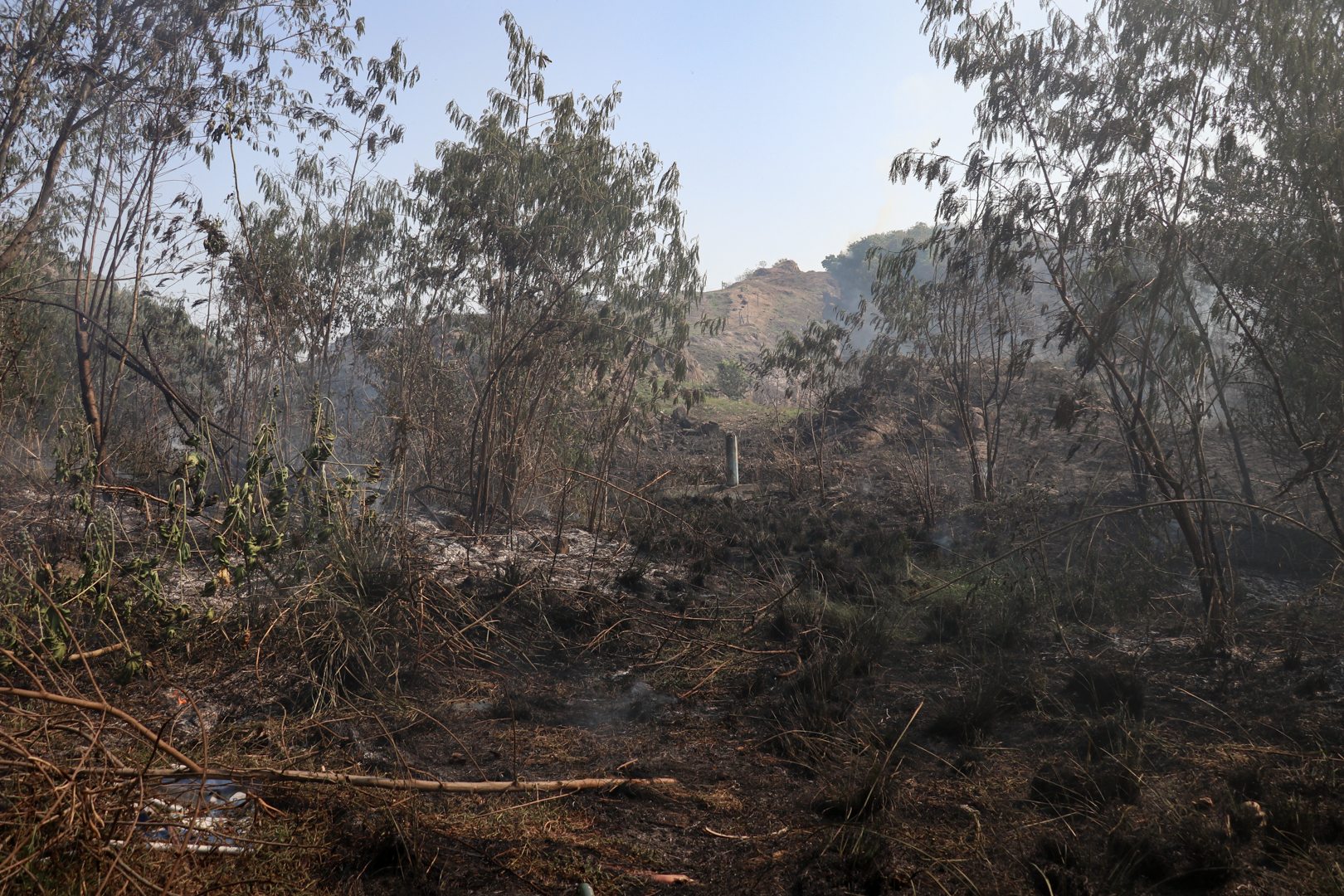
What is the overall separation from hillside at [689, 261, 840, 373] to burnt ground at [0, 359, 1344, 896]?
33.2 meters

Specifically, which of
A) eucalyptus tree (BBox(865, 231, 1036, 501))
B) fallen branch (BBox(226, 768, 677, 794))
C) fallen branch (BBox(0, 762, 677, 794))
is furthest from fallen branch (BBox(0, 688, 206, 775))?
eucalyptus tree (BBox(865, 231, 1036, 501))

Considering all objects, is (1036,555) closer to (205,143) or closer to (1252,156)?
(1252,156)

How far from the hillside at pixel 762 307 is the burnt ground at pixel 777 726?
109 feet

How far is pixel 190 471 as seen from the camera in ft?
10.6

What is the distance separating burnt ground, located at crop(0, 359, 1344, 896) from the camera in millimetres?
2594

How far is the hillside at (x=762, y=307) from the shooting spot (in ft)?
149

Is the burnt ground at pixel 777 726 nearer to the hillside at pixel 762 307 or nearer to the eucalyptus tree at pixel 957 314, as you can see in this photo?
the eucalyptus tree at pixel 957 314

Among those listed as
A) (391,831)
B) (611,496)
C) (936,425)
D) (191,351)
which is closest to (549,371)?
(611,496)

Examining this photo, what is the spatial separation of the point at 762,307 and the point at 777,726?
5121 centimetres

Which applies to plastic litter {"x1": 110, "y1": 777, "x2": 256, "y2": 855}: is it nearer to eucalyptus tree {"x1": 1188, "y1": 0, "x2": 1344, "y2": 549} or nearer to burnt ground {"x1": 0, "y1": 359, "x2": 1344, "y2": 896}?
burnt ground {"x1": 0, "y1": 359, "x2": 1344, "y2": 896}

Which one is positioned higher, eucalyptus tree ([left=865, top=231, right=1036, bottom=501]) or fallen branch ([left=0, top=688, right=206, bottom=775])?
eucalyptus tree ([left=865, top=231, right=1036, bottom=501])

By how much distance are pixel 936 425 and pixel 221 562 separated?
50.0 ft

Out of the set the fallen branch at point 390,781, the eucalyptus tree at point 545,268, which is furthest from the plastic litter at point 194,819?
the eucalyptus tree at point 545,268

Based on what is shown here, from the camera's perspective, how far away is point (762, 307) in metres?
53.6
